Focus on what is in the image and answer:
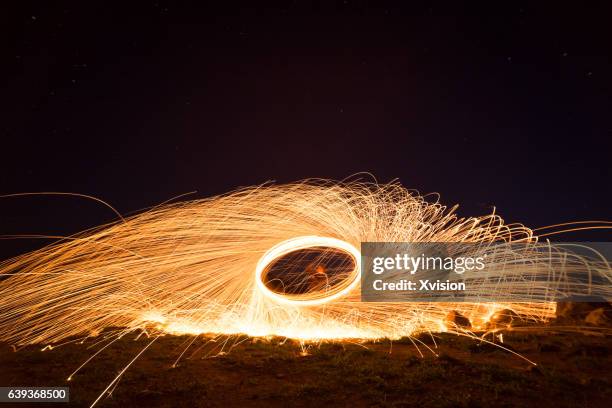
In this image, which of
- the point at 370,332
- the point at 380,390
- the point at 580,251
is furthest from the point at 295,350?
the point at 580,251

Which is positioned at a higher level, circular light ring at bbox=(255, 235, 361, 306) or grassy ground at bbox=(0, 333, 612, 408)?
circular light ring at bbox=(255, 235, 361, 306)

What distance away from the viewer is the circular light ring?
1066 centimetres

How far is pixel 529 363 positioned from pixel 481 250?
4462 mm

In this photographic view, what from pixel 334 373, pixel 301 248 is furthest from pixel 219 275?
pixel 334 373

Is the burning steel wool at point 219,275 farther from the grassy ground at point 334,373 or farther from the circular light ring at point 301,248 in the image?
the grassy ground at point 334,373

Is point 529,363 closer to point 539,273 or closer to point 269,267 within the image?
point 539,273

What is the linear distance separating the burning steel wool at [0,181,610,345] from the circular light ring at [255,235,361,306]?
0.03 m

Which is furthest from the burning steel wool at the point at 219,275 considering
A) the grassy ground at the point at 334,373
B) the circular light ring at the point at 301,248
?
the grassy ground at the point at 334,373

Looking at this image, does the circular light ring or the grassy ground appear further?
the circular light ring

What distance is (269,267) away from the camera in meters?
11.6

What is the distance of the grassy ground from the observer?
6.36 metres

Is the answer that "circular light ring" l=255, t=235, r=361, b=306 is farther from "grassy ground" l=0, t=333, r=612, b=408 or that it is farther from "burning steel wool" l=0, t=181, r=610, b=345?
"grassy ground" l=0, t=333, r=612, b=408

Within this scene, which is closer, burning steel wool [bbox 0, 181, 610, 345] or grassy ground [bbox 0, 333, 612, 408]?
grassy ground [bbox 0, 333, 612, 408]

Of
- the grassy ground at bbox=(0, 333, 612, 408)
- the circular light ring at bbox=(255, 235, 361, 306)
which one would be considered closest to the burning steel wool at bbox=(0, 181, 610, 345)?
the circular light ring at bbox=(255, 235, 361, 306)
